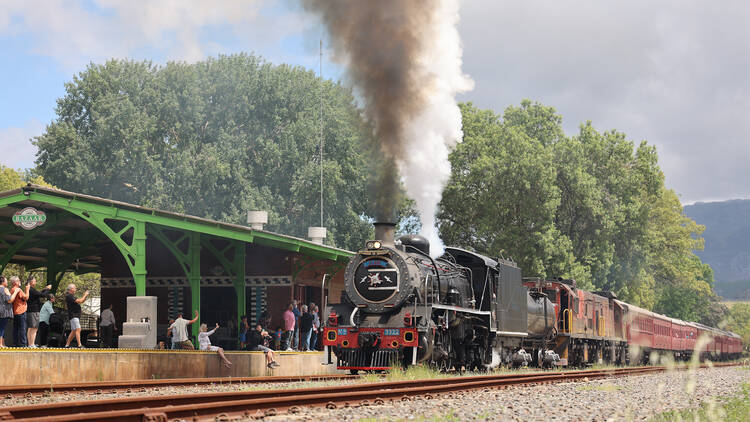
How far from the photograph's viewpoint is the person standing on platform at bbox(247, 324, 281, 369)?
18.7 metres

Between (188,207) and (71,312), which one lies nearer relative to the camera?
(71,312)

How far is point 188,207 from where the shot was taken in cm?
5425

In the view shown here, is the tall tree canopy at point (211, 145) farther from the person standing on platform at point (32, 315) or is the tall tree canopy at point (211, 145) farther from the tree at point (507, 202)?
the person standing on platform at point (32, 315)

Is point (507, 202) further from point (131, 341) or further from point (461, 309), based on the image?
point (131, 341)

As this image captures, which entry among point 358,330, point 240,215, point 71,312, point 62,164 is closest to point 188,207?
point 240,215

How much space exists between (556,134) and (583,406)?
135 ft

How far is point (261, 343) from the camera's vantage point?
2245 centimetres

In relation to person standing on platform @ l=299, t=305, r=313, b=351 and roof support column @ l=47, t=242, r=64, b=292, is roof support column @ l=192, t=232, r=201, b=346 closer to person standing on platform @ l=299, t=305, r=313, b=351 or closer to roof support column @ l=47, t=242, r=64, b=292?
person standing on platform @ l=299, t=305, r=313, b=351

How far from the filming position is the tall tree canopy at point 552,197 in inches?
1660

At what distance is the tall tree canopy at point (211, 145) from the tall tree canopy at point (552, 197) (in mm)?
12411

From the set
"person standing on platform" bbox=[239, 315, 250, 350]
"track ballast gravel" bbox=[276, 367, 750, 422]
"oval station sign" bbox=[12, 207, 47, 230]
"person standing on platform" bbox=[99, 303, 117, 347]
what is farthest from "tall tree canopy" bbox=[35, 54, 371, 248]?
"track ballast gravel" bbox=[276, 367, 750, 422]

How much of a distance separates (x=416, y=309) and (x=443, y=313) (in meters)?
0.93

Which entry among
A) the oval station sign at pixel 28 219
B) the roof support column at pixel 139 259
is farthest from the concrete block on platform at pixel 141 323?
the oval station sign at pixel 28 219

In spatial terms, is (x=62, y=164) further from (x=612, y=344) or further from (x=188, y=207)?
(x=612, y=344)
